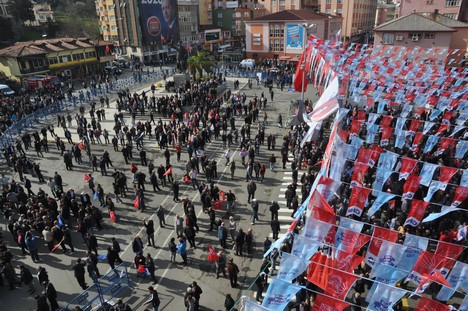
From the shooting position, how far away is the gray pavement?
12953 mm

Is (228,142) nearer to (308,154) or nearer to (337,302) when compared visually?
(308,154)

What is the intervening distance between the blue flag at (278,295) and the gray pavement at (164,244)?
445 cm

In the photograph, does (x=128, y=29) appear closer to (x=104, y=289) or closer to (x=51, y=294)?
(x=104, y=289)

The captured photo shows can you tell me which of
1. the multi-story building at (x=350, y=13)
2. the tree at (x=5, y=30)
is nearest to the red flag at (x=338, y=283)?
the multi-story building at (x=350, y=13)

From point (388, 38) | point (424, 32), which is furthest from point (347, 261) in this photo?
point (388, 38)

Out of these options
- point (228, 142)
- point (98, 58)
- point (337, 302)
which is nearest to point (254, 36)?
point (98, 58)

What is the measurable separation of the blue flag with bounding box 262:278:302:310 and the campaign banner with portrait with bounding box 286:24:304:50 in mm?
54219

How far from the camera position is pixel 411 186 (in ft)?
46.6

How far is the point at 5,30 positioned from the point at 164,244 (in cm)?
6881

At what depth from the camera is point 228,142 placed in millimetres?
26141

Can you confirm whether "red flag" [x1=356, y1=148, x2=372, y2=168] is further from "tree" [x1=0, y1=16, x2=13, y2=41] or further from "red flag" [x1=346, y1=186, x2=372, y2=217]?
"tree" [x1=0, y1=16, x2=13, y2=41]

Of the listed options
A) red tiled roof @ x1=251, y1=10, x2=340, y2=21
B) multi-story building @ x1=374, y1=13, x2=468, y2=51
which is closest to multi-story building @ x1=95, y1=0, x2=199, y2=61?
red tiled roof @ x1=251, y1=10, x2=340, y2=21

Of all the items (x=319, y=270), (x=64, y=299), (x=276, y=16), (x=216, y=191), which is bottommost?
(x=64, y=299)

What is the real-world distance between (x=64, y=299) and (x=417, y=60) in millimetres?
40473
